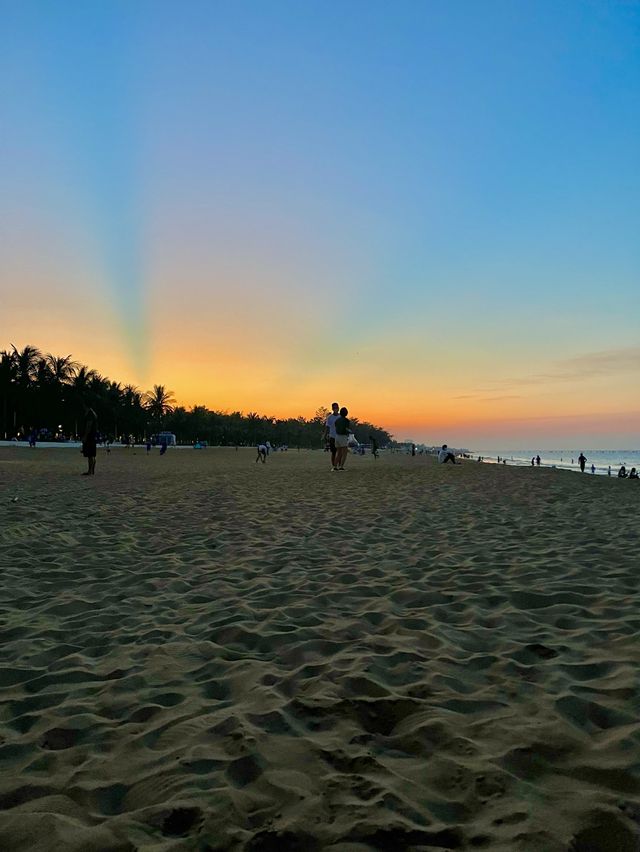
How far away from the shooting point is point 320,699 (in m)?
2.98

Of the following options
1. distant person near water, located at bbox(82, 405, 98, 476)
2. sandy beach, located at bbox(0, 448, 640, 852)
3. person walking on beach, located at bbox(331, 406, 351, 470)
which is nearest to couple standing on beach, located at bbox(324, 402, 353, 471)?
person walking on beach, located at bbox(331, 406, 351, 470)

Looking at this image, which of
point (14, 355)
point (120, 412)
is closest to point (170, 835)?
point (14, 355)

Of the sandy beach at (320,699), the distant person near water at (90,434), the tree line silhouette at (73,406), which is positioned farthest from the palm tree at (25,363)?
the sandy beach at (320,699)

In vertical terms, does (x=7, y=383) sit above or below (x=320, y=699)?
above

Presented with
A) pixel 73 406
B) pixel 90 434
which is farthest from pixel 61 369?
pixel 90 434

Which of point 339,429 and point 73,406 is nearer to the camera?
point 339,429

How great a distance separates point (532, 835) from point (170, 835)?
1.31m

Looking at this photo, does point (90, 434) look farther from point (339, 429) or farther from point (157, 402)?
point (157, 402)

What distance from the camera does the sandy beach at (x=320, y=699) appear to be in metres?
2.03

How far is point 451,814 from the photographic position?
6.73 ft

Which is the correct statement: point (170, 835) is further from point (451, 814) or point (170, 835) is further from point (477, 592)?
point (477, 592)

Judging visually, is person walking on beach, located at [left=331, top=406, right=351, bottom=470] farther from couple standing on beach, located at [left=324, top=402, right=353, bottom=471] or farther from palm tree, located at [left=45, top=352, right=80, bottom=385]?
palm tree, located at [left=45, top=352, right=80, bottom=385]

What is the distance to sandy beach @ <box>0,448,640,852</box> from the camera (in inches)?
79.8

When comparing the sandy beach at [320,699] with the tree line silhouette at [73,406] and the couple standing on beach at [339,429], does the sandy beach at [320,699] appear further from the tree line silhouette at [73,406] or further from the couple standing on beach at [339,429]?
the tree line silhouette at [73,406]
